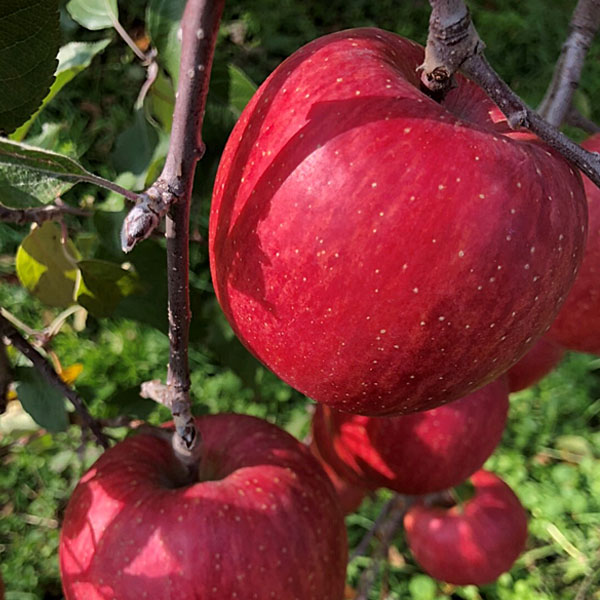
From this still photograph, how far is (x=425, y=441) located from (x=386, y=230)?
435 millimetres

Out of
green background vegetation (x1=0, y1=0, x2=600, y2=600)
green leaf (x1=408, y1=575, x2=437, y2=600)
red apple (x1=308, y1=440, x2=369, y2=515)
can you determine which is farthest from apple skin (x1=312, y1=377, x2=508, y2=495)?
green leaf (x1=408, y1=575, x2=437, y2=600)

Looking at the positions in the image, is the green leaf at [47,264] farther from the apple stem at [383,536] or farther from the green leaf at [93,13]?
the apple stem at [383,536]

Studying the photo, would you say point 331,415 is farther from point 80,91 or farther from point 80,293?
point 80,91

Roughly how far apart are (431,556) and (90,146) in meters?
1.43

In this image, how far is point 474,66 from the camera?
41cm

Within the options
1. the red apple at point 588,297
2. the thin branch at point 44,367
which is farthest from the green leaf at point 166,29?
the red apple at point 588,297

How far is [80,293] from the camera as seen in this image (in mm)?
729

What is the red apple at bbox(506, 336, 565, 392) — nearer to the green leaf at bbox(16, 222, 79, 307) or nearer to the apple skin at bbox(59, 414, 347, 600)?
the apple skin at bbox(59, 414, 347, 600)

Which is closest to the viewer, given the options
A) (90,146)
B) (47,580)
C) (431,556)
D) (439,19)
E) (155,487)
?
(439,19)

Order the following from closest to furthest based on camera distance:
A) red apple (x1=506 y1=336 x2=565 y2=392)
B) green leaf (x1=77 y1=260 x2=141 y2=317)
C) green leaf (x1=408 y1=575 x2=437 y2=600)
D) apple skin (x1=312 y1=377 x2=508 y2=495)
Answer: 1. green leaf (x1=77 y1=260 x2=141 y2=317)
2. apple skin (x1=312 y1=377 x2=508 y2=495)
3. red apple (x1=506 y1=336 x2=565 y2=392)
4. green leaf (x1=408 y1=575 x2=437 y2=600)

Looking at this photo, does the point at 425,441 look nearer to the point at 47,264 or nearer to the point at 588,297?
the point at 588,297

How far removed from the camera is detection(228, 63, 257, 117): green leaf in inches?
28.2

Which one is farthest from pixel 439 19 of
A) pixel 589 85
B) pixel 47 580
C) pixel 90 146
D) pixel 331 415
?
pixel 589 85

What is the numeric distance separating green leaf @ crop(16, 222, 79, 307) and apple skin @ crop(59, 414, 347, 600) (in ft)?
0.76
